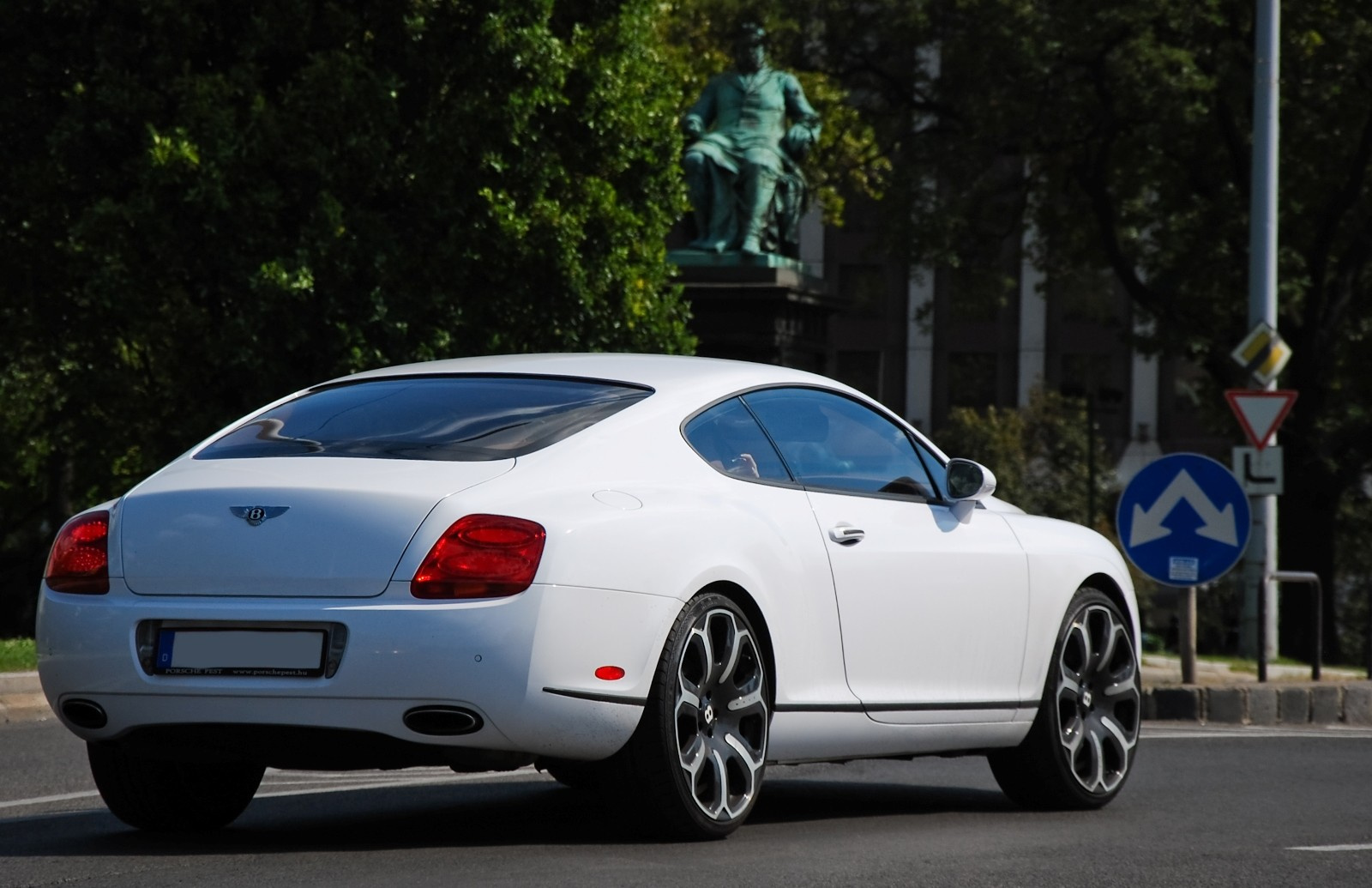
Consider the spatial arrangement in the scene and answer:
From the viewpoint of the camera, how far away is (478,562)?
18.4ft

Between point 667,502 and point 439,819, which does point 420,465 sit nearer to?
point 667,502

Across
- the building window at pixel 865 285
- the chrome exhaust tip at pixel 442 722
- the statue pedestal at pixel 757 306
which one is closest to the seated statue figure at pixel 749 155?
the statue pedestal at pixel 757 306

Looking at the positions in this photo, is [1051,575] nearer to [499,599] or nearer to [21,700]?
[499,599]

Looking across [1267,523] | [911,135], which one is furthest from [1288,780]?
[911,135]

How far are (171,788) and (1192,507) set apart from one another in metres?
8.98

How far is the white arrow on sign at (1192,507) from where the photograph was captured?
14.0m

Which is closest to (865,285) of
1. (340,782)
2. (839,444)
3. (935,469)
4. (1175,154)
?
(1175,154)

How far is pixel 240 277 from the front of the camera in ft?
71.9

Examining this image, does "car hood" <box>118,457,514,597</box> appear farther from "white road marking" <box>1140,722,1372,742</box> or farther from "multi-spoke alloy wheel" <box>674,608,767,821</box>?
"white road marking" <box>1140,722,1372,742</box>

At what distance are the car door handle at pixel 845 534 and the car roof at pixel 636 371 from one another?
0.51 meters

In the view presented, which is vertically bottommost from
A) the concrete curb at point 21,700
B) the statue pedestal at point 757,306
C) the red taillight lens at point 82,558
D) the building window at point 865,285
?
the concrete curb at point 21,700

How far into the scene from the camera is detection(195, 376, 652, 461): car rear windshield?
6.15 m

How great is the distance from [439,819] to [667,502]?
5.06 feet

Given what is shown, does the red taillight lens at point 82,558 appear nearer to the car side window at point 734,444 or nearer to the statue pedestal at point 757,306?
the car side window at point 734,444
